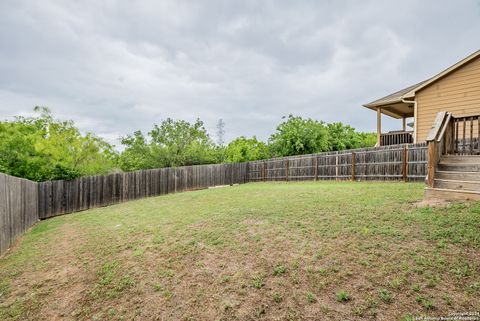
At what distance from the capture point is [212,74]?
17.8m

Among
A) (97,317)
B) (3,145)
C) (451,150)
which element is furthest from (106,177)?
(451,150)

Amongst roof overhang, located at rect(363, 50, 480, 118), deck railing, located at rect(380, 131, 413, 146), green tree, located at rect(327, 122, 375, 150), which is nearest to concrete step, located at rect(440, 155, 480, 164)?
roof overhang, located at rect(363, 50, 480, 118)

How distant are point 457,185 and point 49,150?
701 inches

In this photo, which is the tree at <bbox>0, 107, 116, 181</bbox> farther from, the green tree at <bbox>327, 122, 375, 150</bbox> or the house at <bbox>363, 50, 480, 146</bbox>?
the green tree at <bbox>327, 122, 375, 150</bbox>

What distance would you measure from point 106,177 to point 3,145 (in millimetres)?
5419

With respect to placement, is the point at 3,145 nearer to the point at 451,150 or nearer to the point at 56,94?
the point at 56,94

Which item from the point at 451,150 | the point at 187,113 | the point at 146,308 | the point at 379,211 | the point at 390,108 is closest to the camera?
the point at 146,308

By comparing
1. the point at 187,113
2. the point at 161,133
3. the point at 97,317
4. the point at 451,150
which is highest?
the point at 187,113

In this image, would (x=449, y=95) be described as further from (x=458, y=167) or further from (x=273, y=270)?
(x=273, y=270)

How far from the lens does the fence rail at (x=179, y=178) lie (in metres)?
7.20

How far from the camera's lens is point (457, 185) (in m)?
4.64

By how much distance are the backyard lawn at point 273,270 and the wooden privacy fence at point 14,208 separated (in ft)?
2.91

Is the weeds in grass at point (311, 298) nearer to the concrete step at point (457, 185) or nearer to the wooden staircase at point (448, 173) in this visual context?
the wooden staircase at point (448, 173)

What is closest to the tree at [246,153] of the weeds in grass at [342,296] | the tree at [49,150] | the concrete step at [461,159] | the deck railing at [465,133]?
the tree at [49,150]
